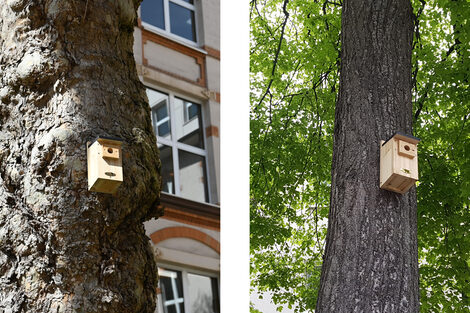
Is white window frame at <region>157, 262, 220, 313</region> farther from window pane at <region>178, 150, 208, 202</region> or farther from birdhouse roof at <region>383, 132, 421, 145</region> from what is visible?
birdhouse roof at <region>383, 132, 421, 145</region>

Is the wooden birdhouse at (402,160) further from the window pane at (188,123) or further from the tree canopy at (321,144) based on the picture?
the window pane at (188,123)

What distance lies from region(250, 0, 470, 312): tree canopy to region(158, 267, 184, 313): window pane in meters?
0.57

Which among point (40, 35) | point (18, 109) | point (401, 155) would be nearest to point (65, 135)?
point (18, 109)

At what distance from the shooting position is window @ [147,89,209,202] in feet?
15.1

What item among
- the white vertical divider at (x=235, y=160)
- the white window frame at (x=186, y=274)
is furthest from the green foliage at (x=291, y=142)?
the white vertical divider at (x=235, y=160)

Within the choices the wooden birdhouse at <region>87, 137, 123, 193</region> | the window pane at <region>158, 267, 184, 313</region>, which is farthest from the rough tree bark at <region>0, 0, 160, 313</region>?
the window pane at <region>158, 267, 184, 313</region>

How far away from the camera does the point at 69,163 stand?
4.52 ft

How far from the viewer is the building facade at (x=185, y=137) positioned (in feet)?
14.6

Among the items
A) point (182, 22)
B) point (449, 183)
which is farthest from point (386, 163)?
point (182, 22)

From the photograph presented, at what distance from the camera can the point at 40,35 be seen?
1487mm

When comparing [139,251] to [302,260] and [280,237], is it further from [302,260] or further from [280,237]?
[302,260]

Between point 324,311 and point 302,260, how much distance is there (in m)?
2.86

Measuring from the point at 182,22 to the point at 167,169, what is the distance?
117 cm

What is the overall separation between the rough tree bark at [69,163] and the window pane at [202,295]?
9.84 ft
